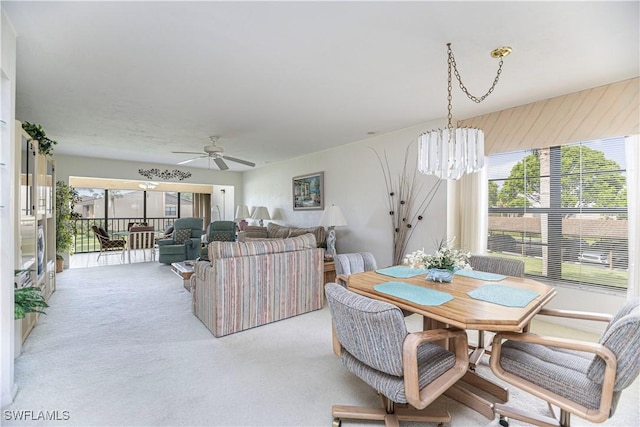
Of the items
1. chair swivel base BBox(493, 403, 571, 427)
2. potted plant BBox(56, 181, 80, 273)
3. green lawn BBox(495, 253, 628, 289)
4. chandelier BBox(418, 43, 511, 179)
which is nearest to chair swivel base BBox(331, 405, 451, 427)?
chair swivel base BBox(493, 403, 571, 427)

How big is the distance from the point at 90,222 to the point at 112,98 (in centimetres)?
759

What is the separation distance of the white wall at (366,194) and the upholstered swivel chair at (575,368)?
230cm

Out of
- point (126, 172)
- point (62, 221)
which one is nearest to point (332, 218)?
point (62, 221)

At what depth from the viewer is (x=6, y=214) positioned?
1.79 metres

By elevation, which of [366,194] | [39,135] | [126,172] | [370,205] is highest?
[126,172]

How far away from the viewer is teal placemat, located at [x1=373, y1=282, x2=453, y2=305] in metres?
1.69

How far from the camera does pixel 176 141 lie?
495 centimetres

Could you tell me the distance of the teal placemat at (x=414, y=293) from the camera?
1688 mm

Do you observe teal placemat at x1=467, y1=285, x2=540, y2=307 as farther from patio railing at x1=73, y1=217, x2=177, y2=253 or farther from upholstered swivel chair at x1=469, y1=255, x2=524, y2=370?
patio railing at x1=73, y1=217, x2=177, y2=253

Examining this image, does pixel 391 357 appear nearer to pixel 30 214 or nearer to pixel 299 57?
pixel 299 57

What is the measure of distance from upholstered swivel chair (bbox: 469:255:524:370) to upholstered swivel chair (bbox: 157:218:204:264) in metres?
5.84

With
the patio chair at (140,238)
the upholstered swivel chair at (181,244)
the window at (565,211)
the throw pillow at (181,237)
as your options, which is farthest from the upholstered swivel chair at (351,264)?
the patio chair at (140,238)

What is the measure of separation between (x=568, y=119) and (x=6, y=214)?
4.89 metres

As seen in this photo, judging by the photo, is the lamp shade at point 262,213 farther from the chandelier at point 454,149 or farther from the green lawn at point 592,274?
the green lawn at point 592,274
